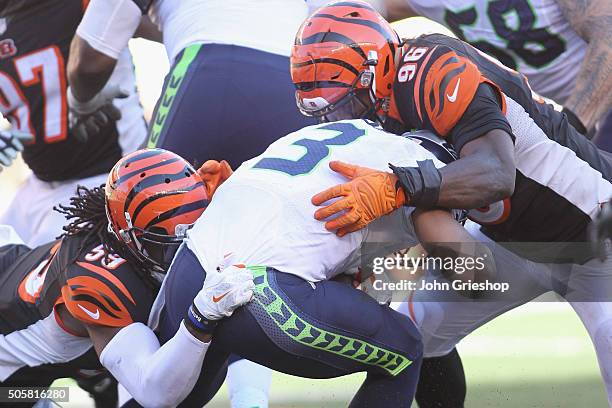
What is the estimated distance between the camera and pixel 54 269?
395 centimetres

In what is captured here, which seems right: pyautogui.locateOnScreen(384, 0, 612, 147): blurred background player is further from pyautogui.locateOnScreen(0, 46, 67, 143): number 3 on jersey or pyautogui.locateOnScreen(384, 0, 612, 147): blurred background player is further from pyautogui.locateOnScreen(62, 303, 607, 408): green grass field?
pyautogui.locateOnScreen(0, 46, 67, 143): number 3 on jersey

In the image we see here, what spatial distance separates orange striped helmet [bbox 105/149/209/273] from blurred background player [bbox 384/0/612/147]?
78.0 inches

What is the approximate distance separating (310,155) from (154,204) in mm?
636

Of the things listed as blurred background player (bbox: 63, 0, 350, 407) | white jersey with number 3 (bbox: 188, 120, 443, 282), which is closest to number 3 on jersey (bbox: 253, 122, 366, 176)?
white jersey with number 3 (bbox: 188, 120, 443, 282)

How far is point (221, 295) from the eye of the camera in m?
3.20

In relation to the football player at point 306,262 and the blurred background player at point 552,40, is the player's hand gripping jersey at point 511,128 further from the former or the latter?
the blurred background player at point 552,40

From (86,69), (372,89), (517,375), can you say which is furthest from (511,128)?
(517,375)

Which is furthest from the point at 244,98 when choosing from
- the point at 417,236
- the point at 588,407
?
the point at 588,407

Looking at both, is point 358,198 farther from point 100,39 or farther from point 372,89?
point 100,39

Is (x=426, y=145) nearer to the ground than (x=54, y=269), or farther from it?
farther from it

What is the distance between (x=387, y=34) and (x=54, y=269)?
4.69ft

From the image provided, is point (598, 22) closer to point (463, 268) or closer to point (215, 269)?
point (463, 268)

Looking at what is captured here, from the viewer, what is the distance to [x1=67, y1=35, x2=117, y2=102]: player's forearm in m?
5.07

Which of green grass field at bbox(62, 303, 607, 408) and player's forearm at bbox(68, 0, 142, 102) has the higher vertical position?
player's forearm at bbox(68, 0, 142, 102)
